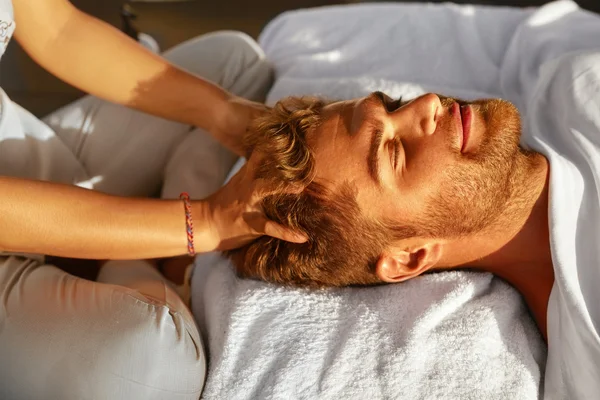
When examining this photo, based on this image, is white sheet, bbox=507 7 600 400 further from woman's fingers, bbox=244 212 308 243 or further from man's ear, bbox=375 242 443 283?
woman's fingers, bbox=244 212 308 243

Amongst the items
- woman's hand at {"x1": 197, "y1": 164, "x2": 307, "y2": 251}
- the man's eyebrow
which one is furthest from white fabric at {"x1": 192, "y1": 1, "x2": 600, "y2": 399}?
the man's eyebrow

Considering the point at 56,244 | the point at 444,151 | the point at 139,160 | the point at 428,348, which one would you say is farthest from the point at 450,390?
the point at 139,160

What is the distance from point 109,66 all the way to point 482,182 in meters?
0.75

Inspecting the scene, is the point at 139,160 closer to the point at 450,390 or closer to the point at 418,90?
the point at 418,90

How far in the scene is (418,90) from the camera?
1.32 m

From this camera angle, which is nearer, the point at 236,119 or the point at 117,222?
the point at 117,222

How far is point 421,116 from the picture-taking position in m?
0.97

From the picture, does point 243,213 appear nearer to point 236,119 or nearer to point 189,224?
point 189,224

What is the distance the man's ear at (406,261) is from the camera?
0.99 meters

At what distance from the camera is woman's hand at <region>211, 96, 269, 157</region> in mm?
1169

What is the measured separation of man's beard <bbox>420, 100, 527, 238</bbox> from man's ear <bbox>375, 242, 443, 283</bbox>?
1.3 inches

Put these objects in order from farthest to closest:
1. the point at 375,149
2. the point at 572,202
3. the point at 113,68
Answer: the point at 113,68 < the point at 572,202 < the point at 375,149

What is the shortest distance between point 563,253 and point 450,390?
0.31m

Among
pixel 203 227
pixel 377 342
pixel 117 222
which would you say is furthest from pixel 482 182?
pixel 117 222
